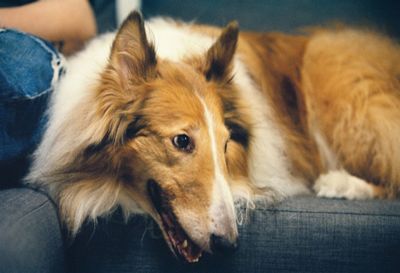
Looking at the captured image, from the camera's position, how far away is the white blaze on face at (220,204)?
4.32 ft

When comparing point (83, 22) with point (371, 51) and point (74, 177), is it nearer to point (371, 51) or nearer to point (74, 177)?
point (74, 177)

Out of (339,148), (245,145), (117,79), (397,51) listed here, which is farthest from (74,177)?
(397,51)

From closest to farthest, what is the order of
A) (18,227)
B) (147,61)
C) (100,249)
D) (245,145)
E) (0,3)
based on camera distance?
1. (18,227)
2. (100,249)
3. (147,61)
4. (245,145)
5. (0,3)

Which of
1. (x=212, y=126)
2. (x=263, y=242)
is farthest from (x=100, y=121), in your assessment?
(x=263, y=242)

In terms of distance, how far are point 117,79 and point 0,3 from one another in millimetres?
808

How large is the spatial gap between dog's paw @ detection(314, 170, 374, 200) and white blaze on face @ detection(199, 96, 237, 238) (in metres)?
0.56

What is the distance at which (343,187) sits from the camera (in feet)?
6.10

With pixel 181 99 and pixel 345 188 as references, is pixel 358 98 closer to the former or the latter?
pixel 345 188

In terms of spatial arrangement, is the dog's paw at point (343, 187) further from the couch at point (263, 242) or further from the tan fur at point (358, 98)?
the couch at point (263, 242)

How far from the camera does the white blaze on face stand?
1.32 m

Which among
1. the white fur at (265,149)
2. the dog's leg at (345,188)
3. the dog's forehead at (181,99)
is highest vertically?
the dog's forehead at (181,99)

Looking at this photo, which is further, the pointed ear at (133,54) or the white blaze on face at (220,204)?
the pointed ear at (133,54)

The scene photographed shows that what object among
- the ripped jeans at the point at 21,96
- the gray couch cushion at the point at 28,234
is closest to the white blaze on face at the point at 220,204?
the gray couch cushion at the point at 28,234

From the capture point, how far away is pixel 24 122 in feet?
4.94
